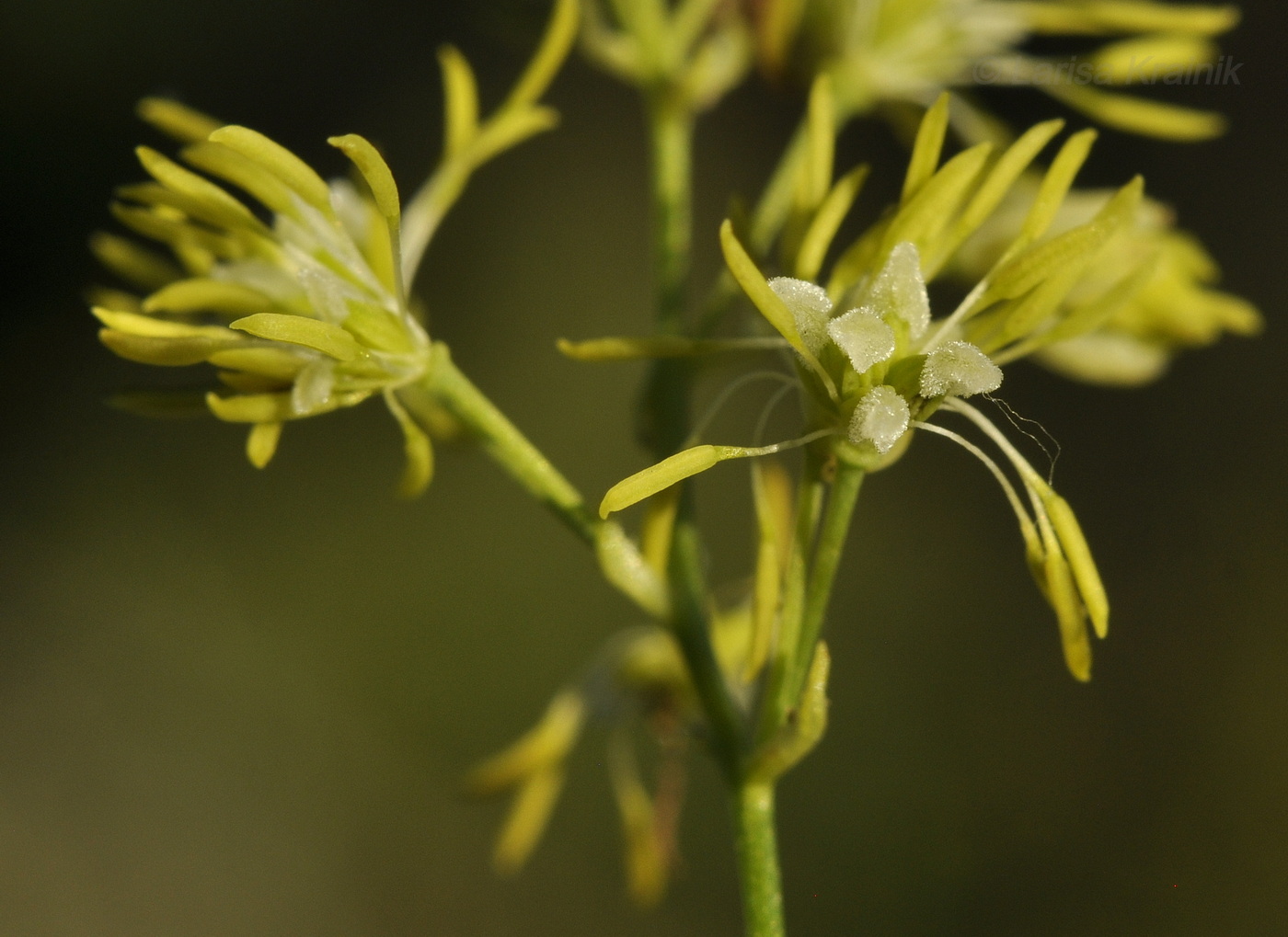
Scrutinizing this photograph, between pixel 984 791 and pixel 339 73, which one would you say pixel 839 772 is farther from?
pixel 339 73

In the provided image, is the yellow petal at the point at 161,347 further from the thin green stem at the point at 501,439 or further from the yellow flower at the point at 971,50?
the yellow flower at the point at 971,50

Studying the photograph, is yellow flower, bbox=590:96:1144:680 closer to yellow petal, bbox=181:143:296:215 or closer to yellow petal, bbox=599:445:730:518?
yellow petal, bbox=599:445:730:518

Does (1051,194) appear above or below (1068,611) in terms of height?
above

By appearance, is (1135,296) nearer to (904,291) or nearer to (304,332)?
(904,291)

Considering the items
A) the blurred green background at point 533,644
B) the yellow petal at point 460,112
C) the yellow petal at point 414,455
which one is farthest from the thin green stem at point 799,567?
the blurred green background at point 533,644

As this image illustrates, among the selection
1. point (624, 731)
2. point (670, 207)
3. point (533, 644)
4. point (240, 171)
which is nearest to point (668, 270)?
point (670, 207)

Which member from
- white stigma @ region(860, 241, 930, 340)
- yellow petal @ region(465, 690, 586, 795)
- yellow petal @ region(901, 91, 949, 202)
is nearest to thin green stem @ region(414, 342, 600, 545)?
white stigma @ region(860, 241, 930, 340)
